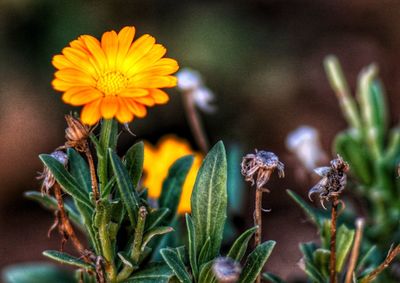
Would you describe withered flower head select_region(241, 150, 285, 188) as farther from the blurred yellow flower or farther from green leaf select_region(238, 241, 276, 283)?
the blurred yellow flower

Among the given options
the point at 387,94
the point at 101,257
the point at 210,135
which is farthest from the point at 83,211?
the point at 387,94

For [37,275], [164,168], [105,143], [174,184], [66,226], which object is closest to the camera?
[105,143]

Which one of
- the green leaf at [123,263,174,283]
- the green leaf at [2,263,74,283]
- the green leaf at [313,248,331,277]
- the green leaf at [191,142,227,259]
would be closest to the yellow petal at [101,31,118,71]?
the green leaf at [191,142,227,259]

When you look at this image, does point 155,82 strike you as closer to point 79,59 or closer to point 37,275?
point 79,59

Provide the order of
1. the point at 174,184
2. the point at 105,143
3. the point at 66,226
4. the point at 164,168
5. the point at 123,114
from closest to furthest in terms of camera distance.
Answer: the point at 123,114 → the point at 105,143 → the point at 66,226 → the point at 174,184 → the point at 164,168

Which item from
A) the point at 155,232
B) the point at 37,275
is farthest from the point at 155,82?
the point at 37,275

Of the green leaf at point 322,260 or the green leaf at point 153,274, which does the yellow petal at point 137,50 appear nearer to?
the green leaf at point 153,274
